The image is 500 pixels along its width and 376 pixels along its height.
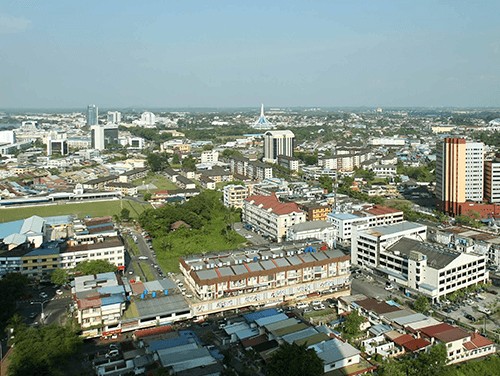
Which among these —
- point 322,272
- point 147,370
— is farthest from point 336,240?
point 147,370

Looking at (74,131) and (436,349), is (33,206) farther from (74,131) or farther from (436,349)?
(74,131)

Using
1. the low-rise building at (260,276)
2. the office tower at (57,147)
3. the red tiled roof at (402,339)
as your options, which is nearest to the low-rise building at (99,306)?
the low-rise building at (260,276)

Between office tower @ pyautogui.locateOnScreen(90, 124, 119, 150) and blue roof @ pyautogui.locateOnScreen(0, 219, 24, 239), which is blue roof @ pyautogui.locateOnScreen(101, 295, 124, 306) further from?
office tower @ pyautogui.locateOnScreen(90, 124, 119, 150)

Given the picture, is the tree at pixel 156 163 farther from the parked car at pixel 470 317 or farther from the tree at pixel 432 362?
the tree at pixel 432 362

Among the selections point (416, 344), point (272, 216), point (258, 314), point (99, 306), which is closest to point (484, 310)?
point (416, 344)

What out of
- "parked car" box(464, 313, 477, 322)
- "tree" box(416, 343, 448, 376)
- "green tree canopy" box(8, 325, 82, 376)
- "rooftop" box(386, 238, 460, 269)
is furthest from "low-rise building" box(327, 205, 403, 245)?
"green tree canopy" box(8, 325, 82, 376)

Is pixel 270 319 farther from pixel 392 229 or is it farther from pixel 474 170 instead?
pixel 474 170
